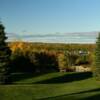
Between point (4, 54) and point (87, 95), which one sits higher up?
point (4, 54)

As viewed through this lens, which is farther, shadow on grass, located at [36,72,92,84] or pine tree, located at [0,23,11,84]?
shadow on grass, located at [36,72,92,84]

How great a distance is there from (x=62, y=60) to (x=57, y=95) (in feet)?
113

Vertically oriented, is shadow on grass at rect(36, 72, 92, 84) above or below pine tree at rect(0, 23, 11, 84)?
below

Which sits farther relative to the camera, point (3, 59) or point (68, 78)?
point (68, 78)

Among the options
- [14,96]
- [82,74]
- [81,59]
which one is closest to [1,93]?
[14,96]

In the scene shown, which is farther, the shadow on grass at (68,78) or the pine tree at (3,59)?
the shadow on grass at (68,78)

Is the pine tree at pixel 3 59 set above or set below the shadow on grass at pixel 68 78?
above

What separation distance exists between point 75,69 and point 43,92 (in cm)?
3558

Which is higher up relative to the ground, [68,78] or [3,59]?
[3,59]

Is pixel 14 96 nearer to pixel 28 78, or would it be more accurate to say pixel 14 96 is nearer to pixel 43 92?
pixel 43 92

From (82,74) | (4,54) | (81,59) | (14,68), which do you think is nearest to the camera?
(4,54)

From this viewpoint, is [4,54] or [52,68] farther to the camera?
[52,68]

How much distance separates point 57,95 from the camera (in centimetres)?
3306

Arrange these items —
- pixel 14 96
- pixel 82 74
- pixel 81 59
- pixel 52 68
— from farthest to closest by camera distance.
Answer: pixel 81 59, pixel 52 68, pixel 82 74, pixel 14 96
